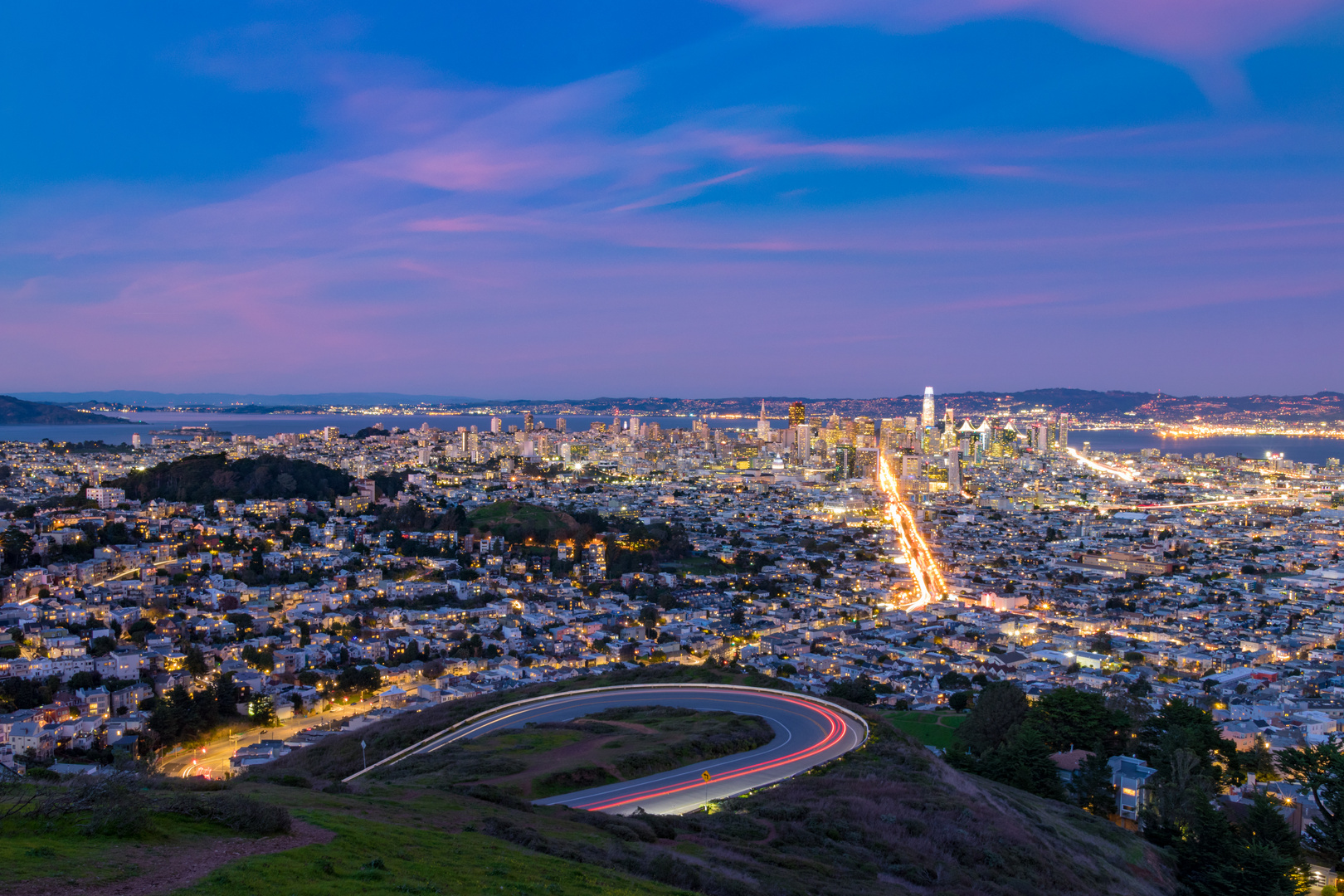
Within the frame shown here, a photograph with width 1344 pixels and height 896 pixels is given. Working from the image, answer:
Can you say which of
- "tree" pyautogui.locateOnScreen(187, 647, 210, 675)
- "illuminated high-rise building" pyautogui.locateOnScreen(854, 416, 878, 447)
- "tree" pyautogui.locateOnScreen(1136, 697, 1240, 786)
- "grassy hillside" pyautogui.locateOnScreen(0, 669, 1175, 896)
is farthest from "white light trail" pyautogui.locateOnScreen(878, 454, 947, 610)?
"illuminated high-rise building" pyautogui.locateOnScreen(854, 416, 878, 447)

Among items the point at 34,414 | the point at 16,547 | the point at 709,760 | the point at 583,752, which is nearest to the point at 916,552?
the point at 709,760

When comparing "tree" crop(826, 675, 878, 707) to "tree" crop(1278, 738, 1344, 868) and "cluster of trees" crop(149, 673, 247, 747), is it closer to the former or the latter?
"tree" crop(1278, 738, 1344, 868)

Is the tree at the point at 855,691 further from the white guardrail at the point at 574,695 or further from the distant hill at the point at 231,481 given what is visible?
the distant hill at the point at 231,481

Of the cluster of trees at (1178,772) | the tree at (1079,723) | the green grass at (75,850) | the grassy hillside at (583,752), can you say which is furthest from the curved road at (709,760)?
the tree at (1079,723)

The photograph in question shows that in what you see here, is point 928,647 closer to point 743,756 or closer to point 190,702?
point 743,756

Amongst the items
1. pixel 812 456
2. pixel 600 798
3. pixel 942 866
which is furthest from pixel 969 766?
pixel 812 456

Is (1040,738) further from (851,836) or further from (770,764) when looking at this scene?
(851,836)
